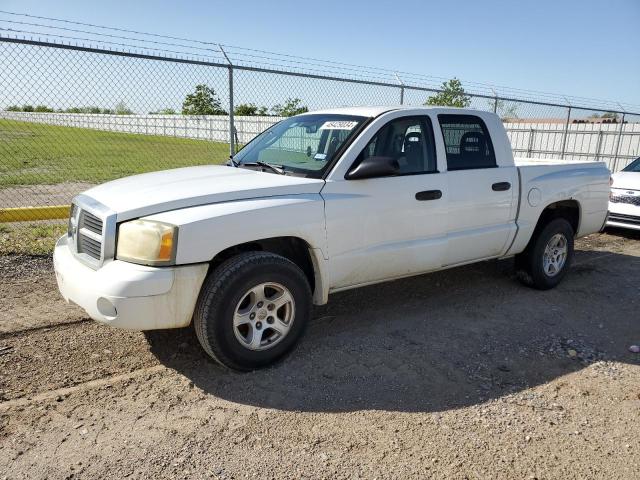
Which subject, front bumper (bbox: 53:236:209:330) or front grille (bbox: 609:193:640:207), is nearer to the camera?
front bumper (bbox: 53:236:209:330)

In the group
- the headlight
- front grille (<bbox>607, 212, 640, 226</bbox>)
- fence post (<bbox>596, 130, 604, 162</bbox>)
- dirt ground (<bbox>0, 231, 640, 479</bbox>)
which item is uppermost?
fence post (<bbox>596, 130, 604, 162</bbox>)

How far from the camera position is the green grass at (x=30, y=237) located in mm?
6039

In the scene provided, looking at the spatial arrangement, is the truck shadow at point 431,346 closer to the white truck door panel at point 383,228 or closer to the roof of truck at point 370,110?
the white truck door panel at point 383,228

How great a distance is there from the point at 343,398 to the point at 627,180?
7.86m

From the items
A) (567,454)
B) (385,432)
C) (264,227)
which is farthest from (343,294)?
(567,454)

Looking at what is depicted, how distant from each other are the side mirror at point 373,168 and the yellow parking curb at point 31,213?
3.85 meters

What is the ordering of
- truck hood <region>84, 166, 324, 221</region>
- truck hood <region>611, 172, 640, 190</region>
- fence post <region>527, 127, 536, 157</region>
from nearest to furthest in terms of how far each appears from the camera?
truck hood <region>84, 166, 324, 221</region> < truck hood <region>611, 172, 640, 190</region> < fence post <region>527, 127, 536, 157</region>

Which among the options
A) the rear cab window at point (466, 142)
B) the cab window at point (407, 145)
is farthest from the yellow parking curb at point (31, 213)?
the rear cab window at point (466, 142)

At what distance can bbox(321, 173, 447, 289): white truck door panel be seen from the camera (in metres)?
3.89

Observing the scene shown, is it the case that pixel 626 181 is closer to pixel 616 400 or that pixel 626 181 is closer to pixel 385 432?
pixel 616 400

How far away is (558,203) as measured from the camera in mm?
5742

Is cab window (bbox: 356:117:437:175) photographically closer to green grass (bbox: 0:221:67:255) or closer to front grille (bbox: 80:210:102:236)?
front grille (bbox: 80:210:102:236)

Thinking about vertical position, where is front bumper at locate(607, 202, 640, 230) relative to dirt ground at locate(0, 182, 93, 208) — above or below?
above

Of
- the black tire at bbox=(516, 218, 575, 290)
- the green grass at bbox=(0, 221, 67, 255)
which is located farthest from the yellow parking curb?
the black tire at bbox=(516, 218, 575, 290)
